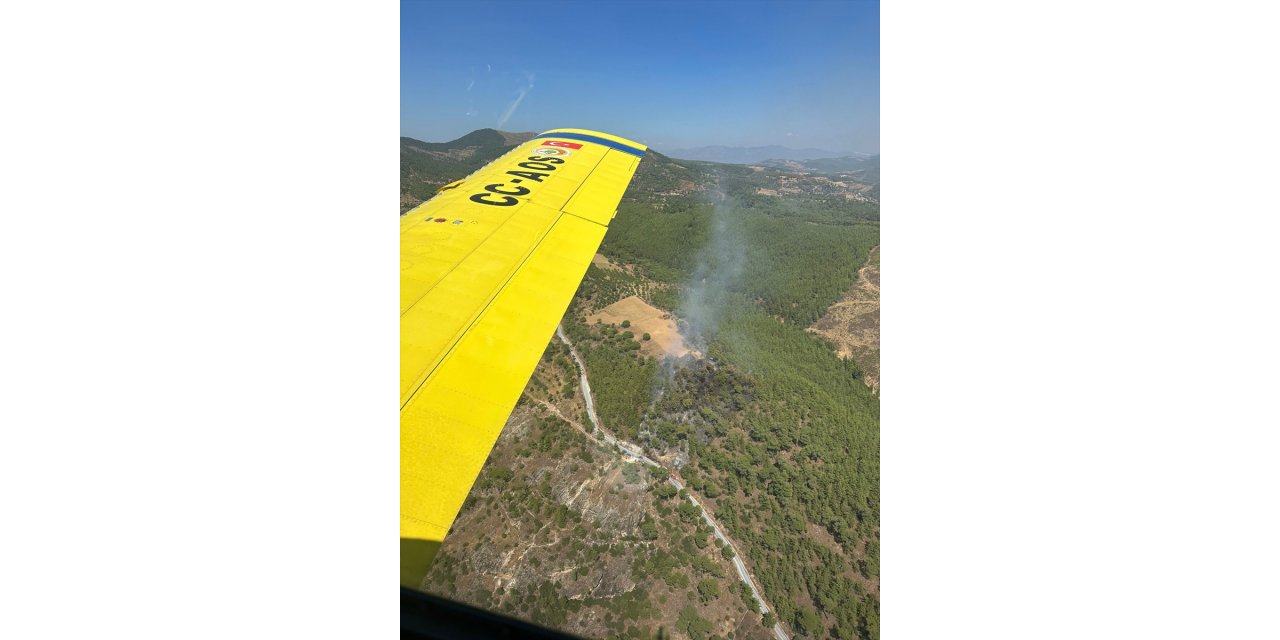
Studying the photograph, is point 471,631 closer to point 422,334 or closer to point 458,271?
point 422,334

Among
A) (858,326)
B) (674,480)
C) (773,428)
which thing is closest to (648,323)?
(773,428)

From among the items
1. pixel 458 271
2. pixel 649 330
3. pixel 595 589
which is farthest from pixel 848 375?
pixel 458 271

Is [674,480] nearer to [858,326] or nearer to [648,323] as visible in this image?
[648,323]

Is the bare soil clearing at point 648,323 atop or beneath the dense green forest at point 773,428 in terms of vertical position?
atop

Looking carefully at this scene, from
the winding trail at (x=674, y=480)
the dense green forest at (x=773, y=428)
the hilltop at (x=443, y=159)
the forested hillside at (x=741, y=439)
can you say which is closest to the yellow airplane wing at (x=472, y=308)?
the forested hillside at (x=741, y=439)

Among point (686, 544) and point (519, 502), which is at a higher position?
point (519, 502)

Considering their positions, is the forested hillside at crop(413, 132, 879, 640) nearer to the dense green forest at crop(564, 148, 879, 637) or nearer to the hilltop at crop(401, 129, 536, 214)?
the dense green forest at crop(564, 148, 879, 637)

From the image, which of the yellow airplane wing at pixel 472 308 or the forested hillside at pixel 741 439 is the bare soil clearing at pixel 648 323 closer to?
the forested hillside at pixel 741 439

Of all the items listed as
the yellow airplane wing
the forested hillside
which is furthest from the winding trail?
the yellow airplane wing
